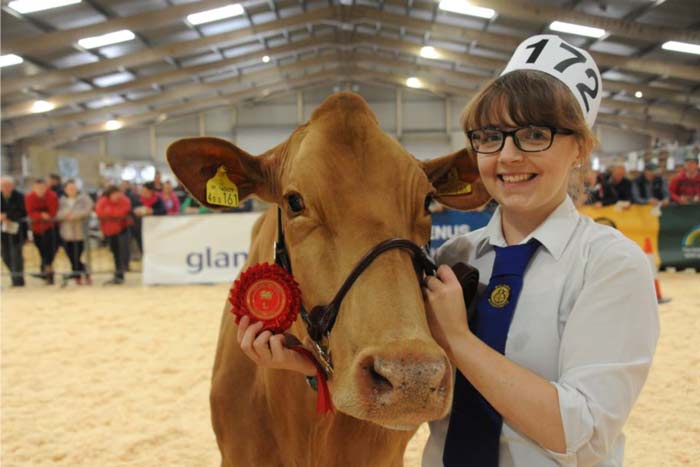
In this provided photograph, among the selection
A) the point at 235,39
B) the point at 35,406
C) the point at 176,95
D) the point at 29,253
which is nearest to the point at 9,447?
the point at 35,406

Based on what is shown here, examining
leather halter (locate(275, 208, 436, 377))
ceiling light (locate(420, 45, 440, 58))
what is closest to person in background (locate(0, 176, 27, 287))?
leather halter (locate(275, 208, 436, 377))

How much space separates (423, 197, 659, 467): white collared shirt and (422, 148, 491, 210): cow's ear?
604 mm

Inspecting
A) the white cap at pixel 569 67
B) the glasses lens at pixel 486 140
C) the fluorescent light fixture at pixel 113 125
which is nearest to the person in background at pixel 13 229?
the glasses lens at pixel 486 140

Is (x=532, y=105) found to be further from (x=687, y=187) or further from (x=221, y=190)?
(x=687, y=187)

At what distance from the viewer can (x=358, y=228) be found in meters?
1.52

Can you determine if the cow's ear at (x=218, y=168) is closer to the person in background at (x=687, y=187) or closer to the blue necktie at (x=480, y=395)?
the blue necktie at (x=480, y=395)

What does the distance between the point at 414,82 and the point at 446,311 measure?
2620 centimetres

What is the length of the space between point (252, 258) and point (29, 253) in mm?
14505

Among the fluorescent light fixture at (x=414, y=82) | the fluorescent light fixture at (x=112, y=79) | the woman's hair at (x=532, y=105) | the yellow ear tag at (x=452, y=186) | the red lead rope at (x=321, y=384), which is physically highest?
the fluorescent light fixture at (x=414, y=82)

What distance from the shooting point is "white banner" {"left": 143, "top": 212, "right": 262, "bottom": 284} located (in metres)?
10.4

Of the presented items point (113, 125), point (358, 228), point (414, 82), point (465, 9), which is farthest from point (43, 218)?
point (414, 82)

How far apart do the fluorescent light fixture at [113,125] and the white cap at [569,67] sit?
27742mm

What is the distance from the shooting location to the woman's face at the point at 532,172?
141cm

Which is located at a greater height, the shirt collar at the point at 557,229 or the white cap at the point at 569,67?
the white cap at the point at 569,67
